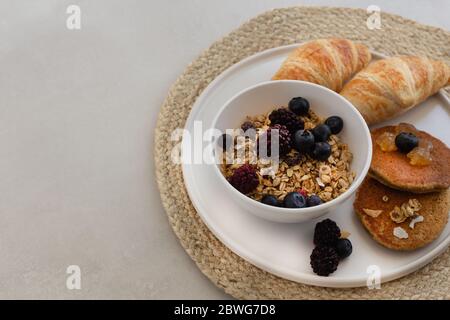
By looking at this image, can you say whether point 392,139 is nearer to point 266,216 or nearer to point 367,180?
point 367,180

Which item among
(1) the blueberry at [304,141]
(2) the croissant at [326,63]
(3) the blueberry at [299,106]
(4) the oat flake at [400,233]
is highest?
(2) the croissant at [326,63]

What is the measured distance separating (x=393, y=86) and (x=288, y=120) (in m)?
0.26

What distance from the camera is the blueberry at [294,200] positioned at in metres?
1.03

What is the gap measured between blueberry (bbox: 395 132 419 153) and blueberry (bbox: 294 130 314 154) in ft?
0.64

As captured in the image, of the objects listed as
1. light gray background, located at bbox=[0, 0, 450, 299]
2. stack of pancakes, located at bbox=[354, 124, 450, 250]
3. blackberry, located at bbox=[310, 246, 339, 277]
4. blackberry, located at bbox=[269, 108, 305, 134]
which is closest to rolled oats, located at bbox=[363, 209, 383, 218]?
stack of pancakes, located at bbox=[354, 124, 450, 250]

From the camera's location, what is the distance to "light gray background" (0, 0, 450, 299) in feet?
3.76

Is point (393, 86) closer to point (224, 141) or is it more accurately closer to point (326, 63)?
point (326, 63)

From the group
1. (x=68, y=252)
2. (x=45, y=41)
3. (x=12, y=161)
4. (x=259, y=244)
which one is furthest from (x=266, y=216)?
(x=45, y=41)

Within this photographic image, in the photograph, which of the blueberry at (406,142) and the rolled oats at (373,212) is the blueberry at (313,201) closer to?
the rolled oats at (373,212)

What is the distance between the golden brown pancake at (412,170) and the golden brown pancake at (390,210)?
2 cm

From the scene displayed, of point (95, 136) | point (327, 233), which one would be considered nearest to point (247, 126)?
point (327, 233)

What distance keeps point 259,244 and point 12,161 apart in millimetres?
655

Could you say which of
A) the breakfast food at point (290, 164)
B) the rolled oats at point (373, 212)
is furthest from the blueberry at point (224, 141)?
the rolled oats at point (373, 212)

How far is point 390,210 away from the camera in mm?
1083
